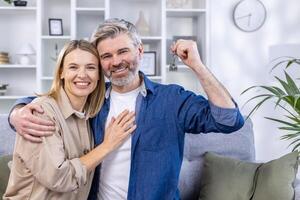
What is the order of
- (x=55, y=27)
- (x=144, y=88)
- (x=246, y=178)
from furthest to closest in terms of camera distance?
1. (x=55, y=27)
2. (x=246, y=178)
3. (x=144, y=88)

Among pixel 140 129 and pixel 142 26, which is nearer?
pixel 140 129

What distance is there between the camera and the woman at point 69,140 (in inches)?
55.6

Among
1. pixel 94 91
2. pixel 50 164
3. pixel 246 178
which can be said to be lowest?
pixel 246 178

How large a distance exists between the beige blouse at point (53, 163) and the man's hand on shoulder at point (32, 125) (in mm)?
20

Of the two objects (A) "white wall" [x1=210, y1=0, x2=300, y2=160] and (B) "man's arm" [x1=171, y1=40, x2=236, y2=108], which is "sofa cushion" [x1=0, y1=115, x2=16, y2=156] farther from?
(A) "white wall" [x1=210, y1=0, x2=300, y2=160]

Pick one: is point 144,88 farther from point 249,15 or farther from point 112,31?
point 249,15

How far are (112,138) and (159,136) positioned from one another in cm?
22

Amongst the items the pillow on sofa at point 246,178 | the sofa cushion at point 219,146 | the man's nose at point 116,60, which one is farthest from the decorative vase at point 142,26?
the man's nose at point 116,60

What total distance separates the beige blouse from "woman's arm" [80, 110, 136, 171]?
→ 0.05 m

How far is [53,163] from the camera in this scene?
1397mm

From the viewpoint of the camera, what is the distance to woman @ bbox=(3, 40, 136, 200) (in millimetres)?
1412

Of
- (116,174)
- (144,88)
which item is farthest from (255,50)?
(116,174)

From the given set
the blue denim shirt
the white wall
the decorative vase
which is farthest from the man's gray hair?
the white wall

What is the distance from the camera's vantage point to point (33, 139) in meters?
1.41
